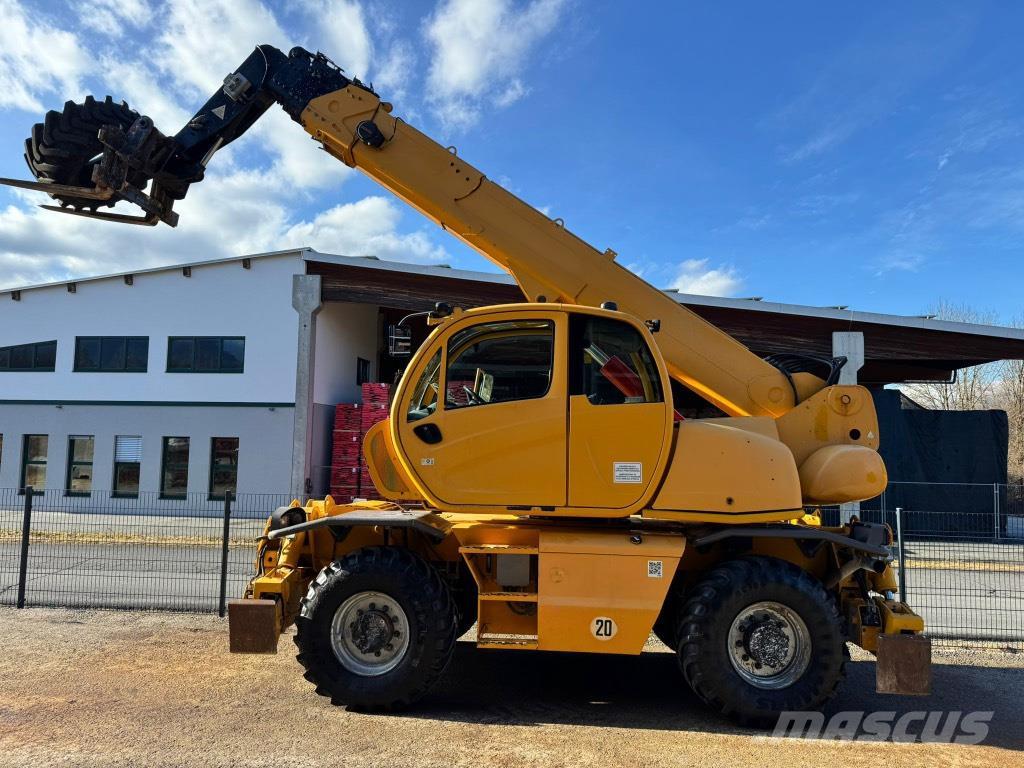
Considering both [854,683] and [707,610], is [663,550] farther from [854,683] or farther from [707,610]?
[854,683]

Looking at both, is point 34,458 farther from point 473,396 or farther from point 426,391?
point 473,396

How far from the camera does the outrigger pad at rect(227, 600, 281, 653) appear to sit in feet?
17.7

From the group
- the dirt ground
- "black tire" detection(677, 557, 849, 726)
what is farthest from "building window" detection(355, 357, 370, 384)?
"black tire" detection(677, 557, 849, 726)

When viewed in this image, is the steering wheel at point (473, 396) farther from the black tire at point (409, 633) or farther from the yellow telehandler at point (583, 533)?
the black tire at point (409, 633)

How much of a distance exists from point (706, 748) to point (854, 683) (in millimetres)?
2402

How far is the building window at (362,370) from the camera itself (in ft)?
72.9

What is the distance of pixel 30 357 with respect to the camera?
20531 millimetres

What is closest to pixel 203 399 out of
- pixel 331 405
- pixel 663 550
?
pixel 331 405

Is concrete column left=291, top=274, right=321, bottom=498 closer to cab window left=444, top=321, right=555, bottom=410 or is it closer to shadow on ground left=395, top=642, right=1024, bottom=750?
shadow on ground left=395, top=642, right=1024, bottom=750

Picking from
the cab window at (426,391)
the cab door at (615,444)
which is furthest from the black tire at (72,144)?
the cab door at (615,444)

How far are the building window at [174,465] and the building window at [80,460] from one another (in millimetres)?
2361

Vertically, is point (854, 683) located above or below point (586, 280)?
below

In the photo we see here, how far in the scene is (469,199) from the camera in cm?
657

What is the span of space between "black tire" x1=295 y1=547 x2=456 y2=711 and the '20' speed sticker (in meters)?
1.10
